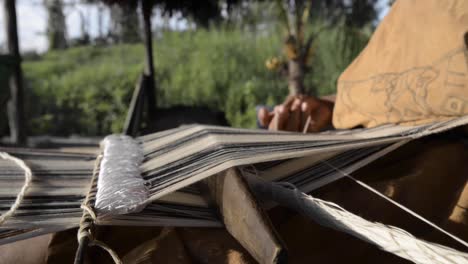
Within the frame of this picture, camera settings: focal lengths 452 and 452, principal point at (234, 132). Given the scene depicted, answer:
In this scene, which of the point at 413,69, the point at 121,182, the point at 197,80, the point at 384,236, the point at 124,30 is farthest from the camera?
the point at 124,30

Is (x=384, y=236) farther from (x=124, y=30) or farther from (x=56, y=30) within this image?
(x=56, y=30)

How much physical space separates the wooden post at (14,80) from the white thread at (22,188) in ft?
10.1

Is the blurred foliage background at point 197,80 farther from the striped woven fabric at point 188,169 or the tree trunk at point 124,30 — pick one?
the striped woven fabric at point 188,169

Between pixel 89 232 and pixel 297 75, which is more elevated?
pixel 89 232

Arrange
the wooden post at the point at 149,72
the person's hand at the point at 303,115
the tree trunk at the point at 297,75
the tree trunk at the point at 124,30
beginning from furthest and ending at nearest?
the tree trunk at the point at 124,30 < the tree trunk at the point at 297,75 < the wooden post at the point at 149,72 < the person's hand at the point at 303,115

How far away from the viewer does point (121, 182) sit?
2.70 feet

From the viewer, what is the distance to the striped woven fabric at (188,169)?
749mm

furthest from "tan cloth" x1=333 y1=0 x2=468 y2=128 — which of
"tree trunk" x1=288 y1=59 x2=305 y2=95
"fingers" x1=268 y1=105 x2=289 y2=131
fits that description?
"tree trunk" x1=288 y1=59 x2=305 y2=95

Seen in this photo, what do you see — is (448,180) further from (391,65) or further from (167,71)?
(167,71)

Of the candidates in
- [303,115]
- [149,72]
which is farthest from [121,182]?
[149,72]

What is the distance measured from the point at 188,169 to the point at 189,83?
6926mm

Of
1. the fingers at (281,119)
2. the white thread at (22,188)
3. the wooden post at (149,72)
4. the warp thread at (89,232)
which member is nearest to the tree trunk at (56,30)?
the wooden post at (149,72)

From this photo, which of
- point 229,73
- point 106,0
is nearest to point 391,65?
point 106,0

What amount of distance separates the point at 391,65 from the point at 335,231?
66 centimetres
